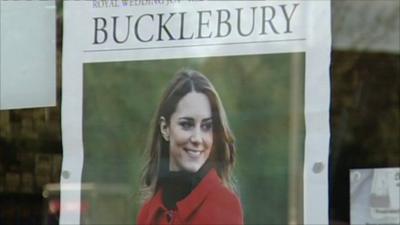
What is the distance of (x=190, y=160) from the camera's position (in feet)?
7.09

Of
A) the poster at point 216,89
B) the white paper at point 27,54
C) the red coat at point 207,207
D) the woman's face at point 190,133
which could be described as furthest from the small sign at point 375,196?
the white paper at point 27,54

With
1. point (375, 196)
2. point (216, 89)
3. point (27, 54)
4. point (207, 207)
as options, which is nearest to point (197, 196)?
point (207, 207)

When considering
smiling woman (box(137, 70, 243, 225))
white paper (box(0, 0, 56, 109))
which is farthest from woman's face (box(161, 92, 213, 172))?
white paper (box(0, 0, 56, 109))

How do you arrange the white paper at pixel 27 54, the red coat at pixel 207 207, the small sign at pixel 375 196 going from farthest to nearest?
the white paper at pixel 27 54
the red coat at pixel 207 207
the small sign at pixel 375 196

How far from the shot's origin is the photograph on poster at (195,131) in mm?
2066

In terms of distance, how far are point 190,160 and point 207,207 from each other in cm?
14

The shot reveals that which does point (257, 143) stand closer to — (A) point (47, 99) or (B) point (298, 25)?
(B) point (298, 25)

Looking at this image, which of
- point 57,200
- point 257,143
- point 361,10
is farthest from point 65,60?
point 361,10

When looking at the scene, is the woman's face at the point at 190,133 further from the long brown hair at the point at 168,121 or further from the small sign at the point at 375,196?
the small sign at the point at 375,196

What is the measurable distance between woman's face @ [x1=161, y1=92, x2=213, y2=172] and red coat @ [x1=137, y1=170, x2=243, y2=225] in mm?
60

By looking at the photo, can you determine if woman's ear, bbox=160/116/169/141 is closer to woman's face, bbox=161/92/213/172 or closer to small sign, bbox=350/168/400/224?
woman's face, bbox=161/92/213/172

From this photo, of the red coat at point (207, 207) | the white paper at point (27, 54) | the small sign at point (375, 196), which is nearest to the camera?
the small sign at point (375, 196)

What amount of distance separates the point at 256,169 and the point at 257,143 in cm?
7

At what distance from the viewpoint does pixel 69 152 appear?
7.50 feet
